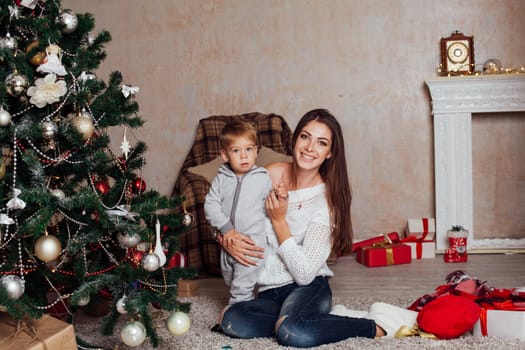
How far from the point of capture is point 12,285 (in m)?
1.73

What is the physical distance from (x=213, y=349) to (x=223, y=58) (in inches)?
97.7

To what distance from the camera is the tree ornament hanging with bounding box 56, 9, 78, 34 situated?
1939mm

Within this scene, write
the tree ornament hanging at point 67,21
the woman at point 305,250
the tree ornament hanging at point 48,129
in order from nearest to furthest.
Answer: the tree ornament hanging at point 48,129, the tree ornament hanging at point 67,21, the woman at point 305,250

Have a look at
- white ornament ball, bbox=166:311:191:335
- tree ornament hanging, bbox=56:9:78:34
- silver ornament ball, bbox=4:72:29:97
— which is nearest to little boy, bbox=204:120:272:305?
white ornament ball, bbox=166:311:191:335

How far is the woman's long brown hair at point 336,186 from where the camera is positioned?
8.35 feet

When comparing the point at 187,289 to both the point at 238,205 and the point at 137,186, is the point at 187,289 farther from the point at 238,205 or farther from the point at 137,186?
the point at 137,186

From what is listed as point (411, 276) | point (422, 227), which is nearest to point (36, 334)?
point (411, 276)

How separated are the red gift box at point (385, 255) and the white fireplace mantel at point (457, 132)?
0.36 metres

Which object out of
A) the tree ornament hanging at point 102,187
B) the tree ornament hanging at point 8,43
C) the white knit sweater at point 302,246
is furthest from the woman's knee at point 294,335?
the tree ornament hanging at point 8,43

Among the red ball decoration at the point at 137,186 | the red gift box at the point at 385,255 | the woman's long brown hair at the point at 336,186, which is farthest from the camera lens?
the red gift box at the point at 385,255

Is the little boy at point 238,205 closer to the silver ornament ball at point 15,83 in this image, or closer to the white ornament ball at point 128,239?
the white ornament ball at point 128,239

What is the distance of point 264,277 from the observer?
2.56 metres

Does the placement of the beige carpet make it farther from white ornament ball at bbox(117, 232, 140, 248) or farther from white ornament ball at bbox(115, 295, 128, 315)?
white ornament ball at bbox(117, 232, 140, 248)

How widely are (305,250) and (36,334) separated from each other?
3.36 ft
